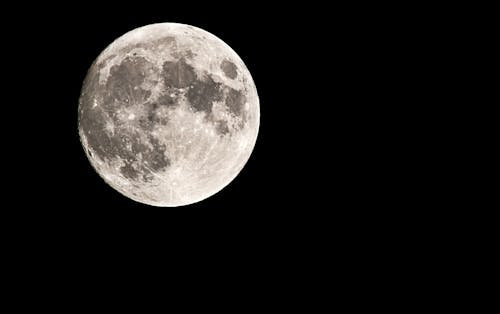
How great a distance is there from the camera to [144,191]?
4469 mm

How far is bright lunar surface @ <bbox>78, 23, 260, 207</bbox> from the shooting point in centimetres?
397

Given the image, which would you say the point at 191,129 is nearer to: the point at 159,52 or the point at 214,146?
the point at 214,146

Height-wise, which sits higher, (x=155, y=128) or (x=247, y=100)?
(x=247, y=100)

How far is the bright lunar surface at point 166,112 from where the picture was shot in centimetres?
397

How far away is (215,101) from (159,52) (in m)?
0.64

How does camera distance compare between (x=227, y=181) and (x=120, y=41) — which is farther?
(x=227, y=181)

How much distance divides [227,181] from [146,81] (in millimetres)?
1367

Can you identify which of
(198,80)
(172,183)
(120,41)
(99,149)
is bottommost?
(172,183)

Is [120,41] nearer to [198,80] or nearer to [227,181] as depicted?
[198,80]

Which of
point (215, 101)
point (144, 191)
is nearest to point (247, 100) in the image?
point (215, 101)

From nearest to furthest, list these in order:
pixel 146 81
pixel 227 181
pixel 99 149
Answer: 1. pixel 146 81
2. pixel 99 149
3. pixel 227 181

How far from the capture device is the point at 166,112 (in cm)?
394

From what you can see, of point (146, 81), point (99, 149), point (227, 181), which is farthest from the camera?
point (227, 181)

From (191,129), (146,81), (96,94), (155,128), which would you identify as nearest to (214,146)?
(191,129)
